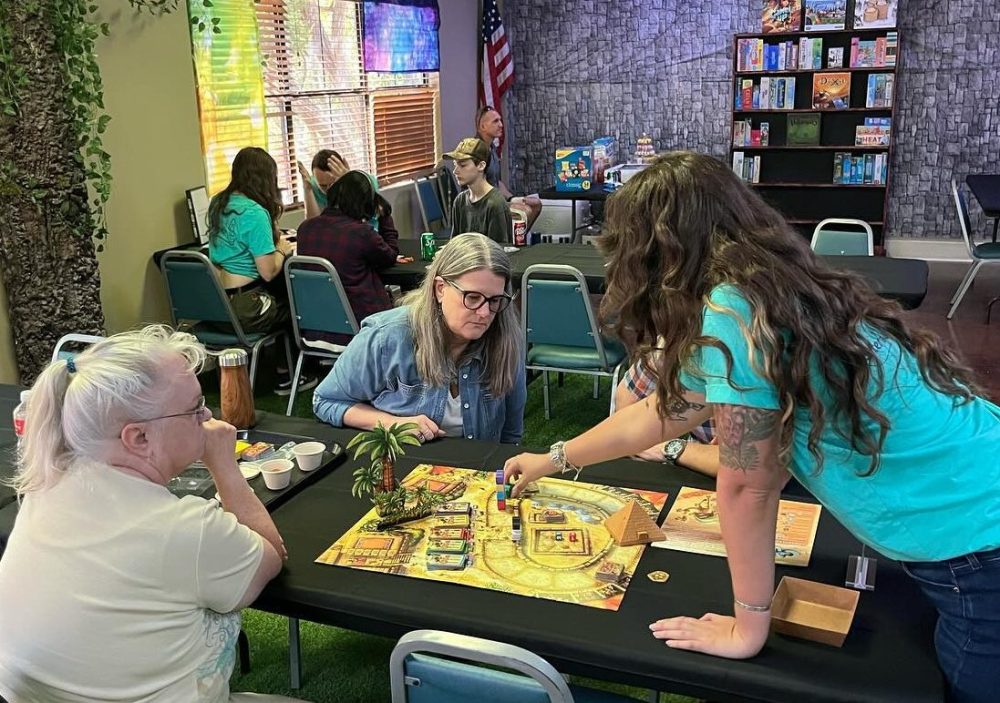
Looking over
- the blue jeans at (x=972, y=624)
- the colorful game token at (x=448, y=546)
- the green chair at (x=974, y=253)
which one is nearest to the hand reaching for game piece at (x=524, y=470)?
the colorful game token at (x=448, y=546)

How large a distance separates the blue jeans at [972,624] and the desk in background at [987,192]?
5304mm

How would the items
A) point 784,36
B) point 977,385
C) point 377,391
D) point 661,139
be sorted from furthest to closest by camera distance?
1. point 661,139
2. point 784,36
3. point 377,391
4. point 977,385

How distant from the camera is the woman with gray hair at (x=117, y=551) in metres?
1.32

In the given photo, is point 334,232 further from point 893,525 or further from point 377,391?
point 893,525

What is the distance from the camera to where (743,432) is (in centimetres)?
120

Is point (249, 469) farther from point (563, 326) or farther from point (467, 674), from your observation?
point (563, 326)

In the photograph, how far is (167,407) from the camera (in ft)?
4.71

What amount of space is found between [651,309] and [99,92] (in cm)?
345

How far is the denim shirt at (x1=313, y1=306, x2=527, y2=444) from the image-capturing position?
228cm

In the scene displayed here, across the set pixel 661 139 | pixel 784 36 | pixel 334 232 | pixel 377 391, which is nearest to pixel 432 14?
pixel 661 139

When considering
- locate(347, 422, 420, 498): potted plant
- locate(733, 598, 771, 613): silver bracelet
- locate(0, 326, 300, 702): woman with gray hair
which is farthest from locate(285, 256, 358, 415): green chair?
locate(733, 598, 771, 613): silver bracelet

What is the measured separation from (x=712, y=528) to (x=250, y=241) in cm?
339

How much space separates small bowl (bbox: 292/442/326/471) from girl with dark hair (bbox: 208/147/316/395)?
2524mm

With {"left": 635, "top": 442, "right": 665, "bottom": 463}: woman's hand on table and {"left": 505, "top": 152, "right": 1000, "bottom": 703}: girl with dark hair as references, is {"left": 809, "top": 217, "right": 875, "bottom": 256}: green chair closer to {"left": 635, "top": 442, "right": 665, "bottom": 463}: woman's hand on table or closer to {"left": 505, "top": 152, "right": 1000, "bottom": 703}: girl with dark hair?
{"left": 635, "top": 442, "right": 665, "bottom": 463}: woman's hand on table
